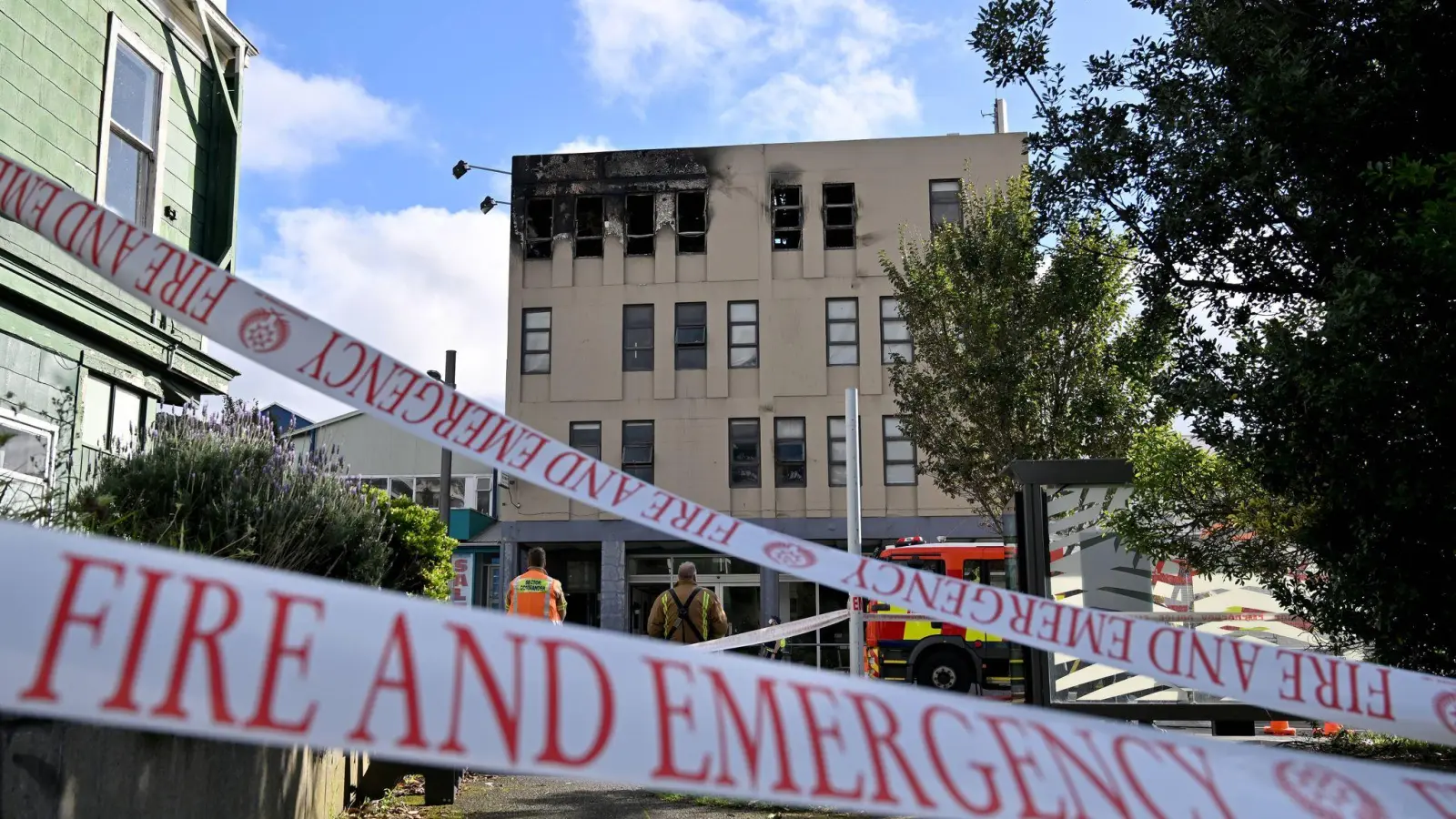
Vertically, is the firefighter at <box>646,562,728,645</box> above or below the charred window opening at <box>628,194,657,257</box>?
below

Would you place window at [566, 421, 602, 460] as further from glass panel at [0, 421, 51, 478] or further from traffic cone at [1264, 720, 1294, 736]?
glass panel at [0, 421, 51, 478]

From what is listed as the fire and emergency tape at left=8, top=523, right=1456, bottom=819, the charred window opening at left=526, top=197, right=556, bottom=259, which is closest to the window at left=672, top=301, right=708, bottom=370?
the charred window opening at left=526, top=197, right=556, bottom=259

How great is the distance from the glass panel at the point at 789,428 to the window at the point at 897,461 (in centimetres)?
241

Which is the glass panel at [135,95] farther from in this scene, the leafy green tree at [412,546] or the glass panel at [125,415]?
the leafy green tree at [412,546]

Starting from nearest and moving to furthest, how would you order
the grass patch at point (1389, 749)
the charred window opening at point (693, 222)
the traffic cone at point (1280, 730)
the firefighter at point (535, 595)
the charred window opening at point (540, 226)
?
the grass patch at point (1389, 749)
the firefighter at point (535, 595)
the traffic cone at point (1280, 730)
the charred window opening at point (693, 222)
the charred window opening at point (540, 226)

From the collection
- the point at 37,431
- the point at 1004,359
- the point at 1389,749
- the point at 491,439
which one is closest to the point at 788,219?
the point at 1004,359

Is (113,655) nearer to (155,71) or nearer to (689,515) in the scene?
(689,515)

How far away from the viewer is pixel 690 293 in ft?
108

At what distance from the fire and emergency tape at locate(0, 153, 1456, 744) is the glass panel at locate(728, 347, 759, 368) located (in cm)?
2891

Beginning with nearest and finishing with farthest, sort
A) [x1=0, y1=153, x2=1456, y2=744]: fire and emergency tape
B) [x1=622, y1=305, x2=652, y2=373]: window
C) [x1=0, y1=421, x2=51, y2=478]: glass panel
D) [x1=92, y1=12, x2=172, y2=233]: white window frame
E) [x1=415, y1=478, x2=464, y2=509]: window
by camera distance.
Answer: [x1=0, y1=153, x2=1456, y2=744]: fire and emergency tape → [x1=0, y1=421, x2=51, y2=478]: glass panel → [x1=92, y1=12, x2=172, y2=233]: white window frame → [x1=622, y1=305, x2=652, y2=373]: window → [x1=415, y1=478, x2=464, y2=509]: window

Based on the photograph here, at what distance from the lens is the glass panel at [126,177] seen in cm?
1016

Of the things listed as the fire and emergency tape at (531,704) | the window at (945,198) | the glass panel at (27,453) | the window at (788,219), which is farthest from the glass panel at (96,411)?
the window at (945,198)

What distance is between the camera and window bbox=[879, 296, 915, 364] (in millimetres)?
31688

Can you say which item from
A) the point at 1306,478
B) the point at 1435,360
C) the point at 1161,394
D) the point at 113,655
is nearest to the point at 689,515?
the point at 113,655
